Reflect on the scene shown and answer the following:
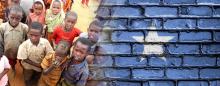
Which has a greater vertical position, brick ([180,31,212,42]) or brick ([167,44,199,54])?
brick ([180,31,212,42])

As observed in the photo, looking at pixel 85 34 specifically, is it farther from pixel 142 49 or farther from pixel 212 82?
pixel 212 82

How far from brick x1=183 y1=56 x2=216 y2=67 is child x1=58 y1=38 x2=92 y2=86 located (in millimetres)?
729

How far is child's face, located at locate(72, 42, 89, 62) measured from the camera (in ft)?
12.3

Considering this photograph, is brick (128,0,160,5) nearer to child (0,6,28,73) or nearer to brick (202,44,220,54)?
brick (202,44,220,54)

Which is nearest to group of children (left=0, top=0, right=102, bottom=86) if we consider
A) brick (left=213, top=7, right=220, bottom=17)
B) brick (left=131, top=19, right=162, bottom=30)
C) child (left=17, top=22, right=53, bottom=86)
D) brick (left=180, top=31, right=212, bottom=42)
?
child (left=17, top=22, right=53, bottom=86)

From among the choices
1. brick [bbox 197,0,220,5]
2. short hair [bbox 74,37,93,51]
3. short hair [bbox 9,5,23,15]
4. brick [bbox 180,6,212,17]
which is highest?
brick [bbox 197,0,220,5]

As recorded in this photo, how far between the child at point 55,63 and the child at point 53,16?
0.36 meters

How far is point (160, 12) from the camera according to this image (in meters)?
3.71

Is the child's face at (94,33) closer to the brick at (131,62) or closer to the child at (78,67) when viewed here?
the child at (78,67)

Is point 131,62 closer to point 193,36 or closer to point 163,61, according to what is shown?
point 163,61

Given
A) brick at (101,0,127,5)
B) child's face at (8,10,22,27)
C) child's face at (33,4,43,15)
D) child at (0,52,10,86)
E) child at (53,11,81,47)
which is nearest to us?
brick at (101,0,127,5)

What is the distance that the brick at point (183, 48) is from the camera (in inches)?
148

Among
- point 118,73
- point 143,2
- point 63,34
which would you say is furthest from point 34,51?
point 143,2

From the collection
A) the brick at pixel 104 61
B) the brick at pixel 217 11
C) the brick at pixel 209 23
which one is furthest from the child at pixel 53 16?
the brick at pixel 217 11
